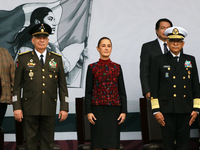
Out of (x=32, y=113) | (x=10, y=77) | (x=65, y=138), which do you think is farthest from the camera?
(x=65, y=138)

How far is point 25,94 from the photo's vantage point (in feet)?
11.4

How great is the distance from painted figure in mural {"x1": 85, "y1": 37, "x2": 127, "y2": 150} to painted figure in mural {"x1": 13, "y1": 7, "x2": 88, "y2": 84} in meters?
1.44

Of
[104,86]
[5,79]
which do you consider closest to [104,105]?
[104,86]

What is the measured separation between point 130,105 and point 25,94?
6.46ft

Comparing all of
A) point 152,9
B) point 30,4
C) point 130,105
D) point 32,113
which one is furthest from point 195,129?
point 30,4

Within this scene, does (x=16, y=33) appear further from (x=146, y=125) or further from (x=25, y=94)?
(x=146, y=125)

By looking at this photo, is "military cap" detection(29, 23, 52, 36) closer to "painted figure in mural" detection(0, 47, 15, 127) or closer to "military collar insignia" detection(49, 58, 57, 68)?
"military collar insignia" detection(49, 58, 57, 68)

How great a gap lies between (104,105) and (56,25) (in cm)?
192

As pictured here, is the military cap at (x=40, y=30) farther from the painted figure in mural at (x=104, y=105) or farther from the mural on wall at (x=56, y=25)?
the mural on wall at (x=56, y=25)

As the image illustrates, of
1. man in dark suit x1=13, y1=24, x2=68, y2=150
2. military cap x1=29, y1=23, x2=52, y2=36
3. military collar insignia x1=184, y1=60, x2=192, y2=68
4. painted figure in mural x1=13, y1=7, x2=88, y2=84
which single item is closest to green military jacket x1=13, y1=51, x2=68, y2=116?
man in dark suit x1=13, y1=24, x2=68, y2=150

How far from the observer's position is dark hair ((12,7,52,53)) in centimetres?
505

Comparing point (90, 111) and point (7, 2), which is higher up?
point (7, 2)

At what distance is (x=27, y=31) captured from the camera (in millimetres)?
5082

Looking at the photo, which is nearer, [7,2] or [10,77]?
[10,77]
